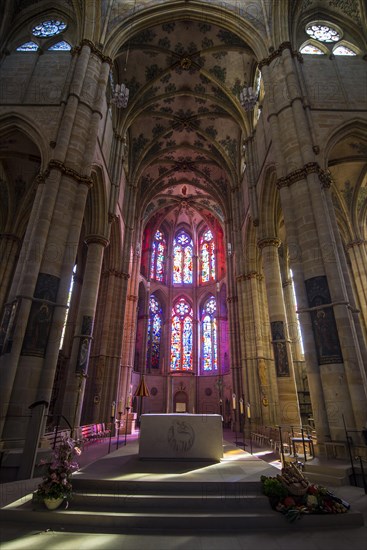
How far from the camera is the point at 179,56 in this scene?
18.7 metres

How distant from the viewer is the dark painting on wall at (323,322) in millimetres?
8953

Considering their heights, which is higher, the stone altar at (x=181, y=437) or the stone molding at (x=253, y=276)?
the stone molding at (x=253, y=276)

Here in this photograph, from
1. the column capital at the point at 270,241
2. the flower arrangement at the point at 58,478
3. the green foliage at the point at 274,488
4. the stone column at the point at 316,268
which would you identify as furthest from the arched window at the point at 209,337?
the flower arrangement at the point at 58,478

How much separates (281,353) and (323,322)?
349cm

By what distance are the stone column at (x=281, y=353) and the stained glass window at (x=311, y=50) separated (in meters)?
10.2

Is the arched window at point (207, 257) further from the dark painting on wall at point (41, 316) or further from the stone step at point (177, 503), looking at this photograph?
the stone step at point (177, 503)

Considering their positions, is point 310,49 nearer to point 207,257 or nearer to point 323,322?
point 323,322

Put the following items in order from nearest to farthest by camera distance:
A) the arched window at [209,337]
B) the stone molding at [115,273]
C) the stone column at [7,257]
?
1. the stone column at [7,257]
2. the stone molding at [115,273]
3. the arched window at [209,337]

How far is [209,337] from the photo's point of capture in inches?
1206

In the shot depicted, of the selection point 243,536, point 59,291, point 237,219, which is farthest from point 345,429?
point 237,219

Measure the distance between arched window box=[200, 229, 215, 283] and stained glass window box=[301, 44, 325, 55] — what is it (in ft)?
66.5

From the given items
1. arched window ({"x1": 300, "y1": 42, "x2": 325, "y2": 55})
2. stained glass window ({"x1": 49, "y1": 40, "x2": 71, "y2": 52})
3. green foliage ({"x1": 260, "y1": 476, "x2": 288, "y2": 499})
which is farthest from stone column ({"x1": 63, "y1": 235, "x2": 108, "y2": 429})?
arched window ({"x1": 300, "y1": 42, "x2": 325, "y2": 55})

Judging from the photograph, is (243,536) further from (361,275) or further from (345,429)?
(361,275)

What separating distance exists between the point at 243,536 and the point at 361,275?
16666 mm
